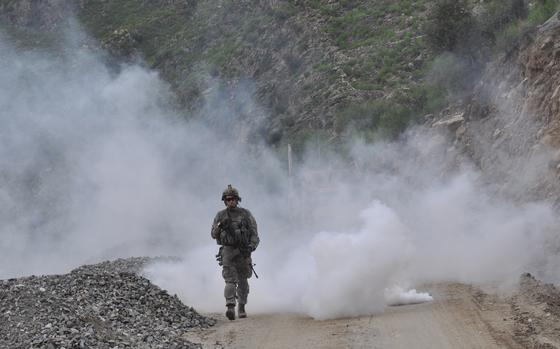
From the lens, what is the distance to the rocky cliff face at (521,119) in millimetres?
13297

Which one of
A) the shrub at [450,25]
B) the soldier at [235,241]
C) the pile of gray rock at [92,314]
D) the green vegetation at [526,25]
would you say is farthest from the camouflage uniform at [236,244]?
the shrub at [450,25]

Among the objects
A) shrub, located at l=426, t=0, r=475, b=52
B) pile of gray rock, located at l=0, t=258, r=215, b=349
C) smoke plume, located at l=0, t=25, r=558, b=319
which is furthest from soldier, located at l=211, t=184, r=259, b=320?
shrub, located at l=426, t=0, r=475, b=52

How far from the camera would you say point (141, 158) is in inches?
1467

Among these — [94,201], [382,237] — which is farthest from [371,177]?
[94,201]

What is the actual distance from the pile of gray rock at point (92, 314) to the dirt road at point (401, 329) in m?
0.53

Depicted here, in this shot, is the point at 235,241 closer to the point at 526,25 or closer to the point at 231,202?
the point at 231,202

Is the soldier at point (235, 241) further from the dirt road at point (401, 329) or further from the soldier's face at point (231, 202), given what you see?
the dirt road at point (401, 329)

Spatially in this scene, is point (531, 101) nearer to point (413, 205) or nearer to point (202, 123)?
point (413, 205)

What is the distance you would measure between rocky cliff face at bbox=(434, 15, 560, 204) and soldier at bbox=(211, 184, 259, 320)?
493 centimetres

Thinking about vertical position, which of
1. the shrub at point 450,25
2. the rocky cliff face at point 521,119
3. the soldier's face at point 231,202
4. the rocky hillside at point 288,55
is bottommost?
the soldier's face at point 231,202

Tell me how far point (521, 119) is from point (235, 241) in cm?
769

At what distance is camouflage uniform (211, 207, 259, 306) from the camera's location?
10.6m

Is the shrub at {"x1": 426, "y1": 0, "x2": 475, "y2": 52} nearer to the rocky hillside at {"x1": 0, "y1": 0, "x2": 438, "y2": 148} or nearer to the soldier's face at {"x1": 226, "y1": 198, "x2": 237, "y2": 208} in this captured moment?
the rocky hillside at {"x1": 0, "y1": 0, "x2": 438, "y2": 148}

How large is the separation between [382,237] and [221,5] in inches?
1505
